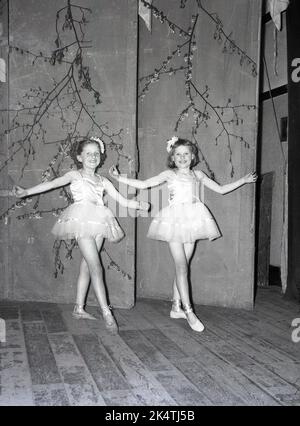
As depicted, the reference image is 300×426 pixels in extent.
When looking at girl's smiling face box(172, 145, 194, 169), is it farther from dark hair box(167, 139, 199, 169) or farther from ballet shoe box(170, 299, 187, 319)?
ballet shoe box(170, 299, 187, 319)

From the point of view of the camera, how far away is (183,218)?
339cm

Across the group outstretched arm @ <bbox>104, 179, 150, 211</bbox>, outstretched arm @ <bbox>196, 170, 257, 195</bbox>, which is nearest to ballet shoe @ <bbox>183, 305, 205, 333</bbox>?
outstretched arm @ <bbox>104, 179, 150, 211</bbox>

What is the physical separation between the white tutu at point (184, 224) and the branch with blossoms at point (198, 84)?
23.9 inches

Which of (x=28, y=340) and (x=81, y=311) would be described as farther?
(x=81, y=311)

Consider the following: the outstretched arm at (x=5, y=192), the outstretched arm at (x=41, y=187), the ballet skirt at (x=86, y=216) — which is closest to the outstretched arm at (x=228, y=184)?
the ballet skirt at (x=86, y=216)

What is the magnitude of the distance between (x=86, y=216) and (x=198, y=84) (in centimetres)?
167

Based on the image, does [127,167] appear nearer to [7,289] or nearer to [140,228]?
[140,228]

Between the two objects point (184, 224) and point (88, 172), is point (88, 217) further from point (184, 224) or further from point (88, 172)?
point (184, 224)

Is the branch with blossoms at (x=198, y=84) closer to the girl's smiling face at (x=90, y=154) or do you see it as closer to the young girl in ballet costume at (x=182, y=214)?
the young girl in ballet costume at (x=182, y=214)

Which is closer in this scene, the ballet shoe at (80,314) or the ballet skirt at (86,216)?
the ballet skirt at (86,216)

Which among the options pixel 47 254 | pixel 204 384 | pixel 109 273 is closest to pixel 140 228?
pixel 109 273

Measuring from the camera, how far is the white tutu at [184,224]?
335cm

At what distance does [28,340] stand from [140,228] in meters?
1.65
